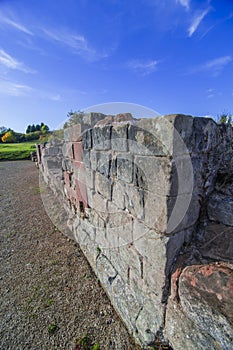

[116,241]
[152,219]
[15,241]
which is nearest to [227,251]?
[152,219]

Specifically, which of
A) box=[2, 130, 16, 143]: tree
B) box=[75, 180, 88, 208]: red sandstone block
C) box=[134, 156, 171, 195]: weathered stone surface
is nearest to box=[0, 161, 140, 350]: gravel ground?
box=[75, 180, 88, 208]: red sandstone block

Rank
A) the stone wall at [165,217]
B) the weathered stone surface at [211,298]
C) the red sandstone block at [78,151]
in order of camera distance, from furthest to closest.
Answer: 1. the red sandstone block at [78,151]
2. the stone wall at [165,217]
3. the weathered stone surface at [211,298]

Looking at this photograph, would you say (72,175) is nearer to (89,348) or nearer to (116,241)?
(116,241)

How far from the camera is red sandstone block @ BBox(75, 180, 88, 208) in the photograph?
2502 millimetres

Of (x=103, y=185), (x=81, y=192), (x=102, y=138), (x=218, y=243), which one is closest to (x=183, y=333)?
(x=218, y=243)

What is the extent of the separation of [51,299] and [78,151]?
1860mm

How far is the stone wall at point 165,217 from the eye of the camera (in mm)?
1020

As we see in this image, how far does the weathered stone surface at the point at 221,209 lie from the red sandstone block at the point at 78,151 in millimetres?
1728

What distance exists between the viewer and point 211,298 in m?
0.94

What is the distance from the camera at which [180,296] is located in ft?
3.57

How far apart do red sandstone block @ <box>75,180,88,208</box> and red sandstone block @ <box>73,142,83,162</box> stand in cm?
37

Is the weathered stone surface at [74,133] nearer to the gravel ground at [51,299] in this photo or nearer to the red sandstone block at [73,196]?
the red sandstone block at [73,196]

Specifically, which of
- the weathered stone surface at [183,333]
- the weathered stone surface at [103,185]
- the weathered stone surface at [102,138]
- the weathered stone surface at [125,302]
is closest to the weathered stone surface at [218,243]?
the weathered stone surface at [183,333]

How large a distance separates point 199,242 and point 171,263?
0.26 metres
